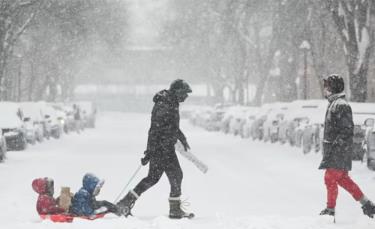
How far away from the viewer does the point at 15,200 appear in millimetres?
11883

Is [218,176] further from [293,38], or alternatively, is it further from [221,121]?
[221,121]

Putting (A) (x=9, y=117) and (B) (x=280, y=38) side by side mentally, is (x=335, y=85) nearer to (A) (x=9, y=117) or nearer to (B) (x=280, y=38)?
(A) (x=9, y=117)

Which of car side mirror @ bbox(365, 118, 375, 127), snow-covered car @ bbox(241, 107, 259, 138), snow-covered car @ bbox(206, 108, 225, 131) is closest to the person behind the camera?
car side mirror @ bbox(365, 118, 375, 127)

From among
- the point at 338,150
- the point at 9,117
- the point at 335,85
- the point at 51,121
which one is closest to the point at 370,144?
the point at 335,85

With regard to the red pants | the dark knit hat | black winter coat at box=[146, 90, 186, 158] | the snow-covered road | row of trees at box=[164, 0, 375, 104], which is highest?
row of trees at box=[164, 0, 375, 104]

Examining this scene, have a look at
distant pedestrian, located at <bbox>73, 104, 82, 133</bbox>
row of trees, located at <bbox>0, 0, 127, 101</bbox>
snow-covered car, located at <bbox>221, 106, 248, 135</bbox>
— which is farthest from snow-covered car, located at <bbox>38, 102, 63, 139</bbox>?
snow-covered car, located at <bbox>221, 106, 248, 135</bbox>

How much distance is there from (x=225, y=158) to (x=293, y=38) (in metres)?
17.6

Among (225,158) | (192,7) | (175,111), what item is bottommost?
(225,158)

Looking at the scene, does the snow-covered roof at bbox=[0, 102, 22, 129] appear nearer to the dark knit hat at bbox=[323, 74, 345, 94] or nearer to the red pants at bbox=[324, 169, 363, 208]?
the dark knit hat at bbox=[323, 74, 345, 94]

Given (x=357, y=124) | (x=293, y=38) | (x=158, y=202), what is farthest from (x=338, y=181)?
(x=293, y=38)

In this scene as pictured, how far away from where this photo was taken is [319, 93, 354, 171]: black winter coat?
8859mm

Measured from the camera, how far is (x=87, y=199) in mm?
8781

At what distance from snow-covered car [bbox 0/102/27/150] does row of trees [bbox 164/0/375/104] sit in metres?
10.4

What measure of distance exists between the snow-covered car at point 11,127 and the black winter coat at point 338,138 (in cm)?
1526
